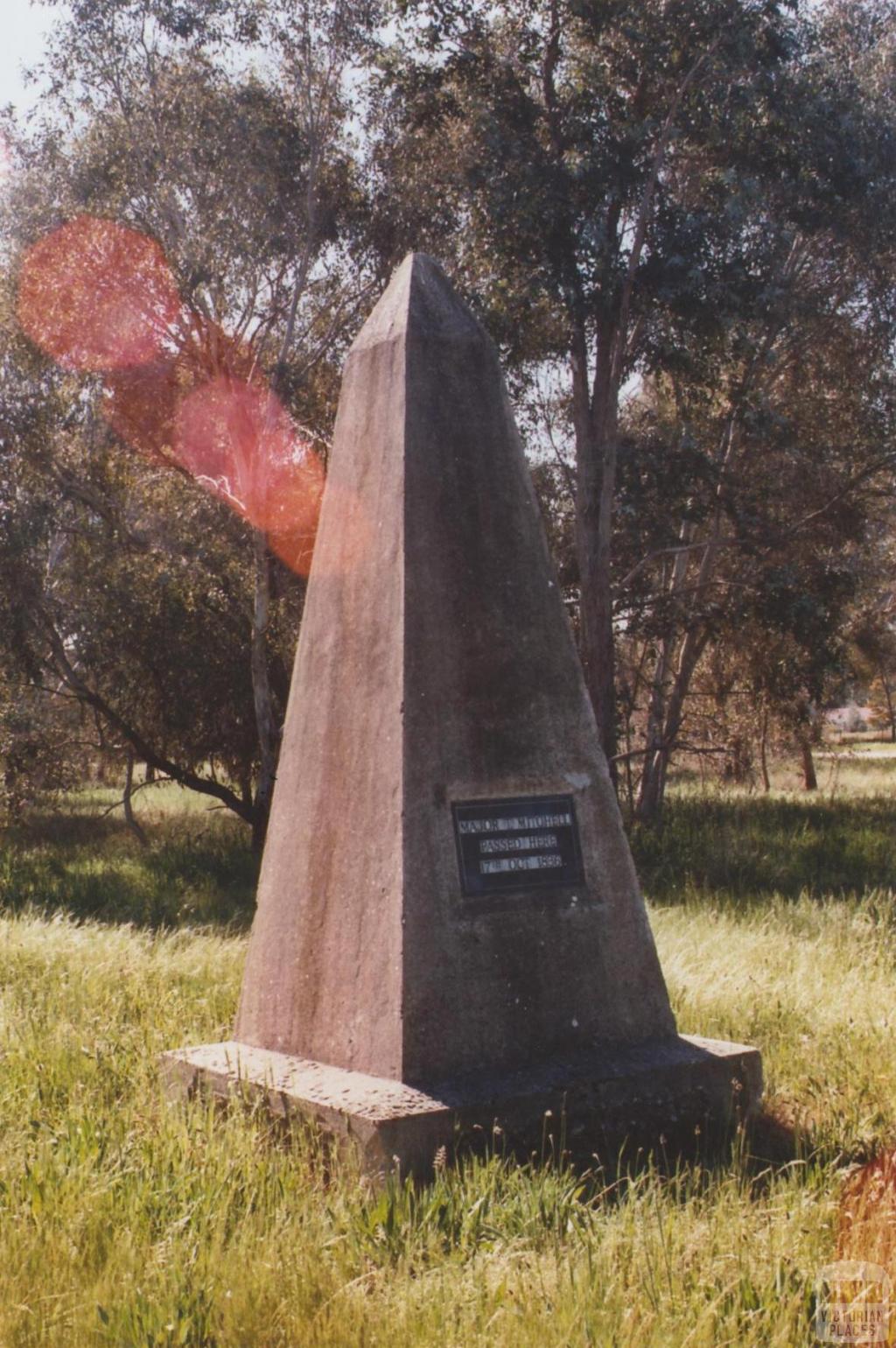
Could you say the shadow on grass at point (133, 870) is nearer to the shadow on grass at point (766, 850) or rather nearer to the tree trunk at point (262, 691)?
the tree trunk at point (262, 691)

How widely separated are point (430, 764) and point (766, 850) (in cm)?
1173

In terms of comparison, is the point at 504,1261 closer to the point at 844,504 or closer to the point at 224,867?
the point at 224,867

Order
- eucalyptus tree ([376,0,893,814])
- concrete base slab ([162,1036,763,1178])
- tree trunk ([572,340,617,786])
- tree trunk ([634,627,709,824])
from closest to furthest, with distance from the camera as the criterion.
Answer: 1. concrete base slab ([162,1036,763,1178])
2. eucalyptus tree ([376,0,893,814])
3. tree trunk ([572,340,617,786])
4. tree trunk ([634,627,709,824])

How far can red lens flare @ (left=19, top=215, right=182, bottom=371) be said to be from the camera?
1756 cm

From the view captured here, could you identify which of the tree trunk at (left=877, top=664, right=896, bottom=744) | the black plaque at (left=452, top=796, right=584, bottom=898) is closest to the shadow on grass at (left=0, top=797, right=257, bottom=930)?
the black plaque at (left=452, top=796, right=584, bottom=898)

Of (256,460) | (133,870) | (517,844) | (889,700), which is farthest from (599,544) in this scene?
(889,700)

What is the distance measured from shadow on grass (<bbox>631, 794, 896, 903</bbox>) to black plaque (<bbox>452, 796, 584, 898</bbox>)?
7.00 meters

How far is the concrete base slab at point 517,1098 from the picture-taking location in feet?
12.2

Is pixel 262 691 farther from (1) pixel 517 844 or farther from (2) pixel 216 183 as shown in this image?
(1) pixel 517 844

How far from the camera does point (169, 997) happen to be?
577 cm

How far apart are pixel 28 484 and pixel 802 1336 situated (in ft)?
53.8

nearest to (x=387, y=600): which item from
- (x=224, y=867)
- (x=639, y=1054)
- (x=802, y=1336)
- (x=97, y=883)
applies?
(x=639, y=1054)

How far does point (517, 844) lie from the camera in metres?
4.25

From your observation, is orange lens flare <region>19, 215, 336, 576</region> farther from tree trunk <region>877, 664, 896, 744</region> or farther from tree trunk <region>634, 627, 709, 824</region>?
tree trunk <region>877, 664, 896, 744</region>
